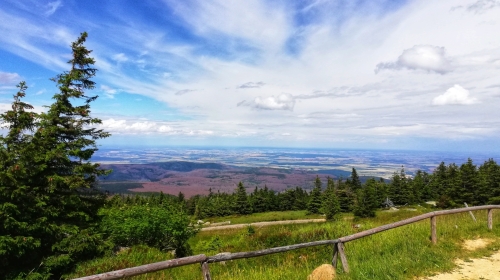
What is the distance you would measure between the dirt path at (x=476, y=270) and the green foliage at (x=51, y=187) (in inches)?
568

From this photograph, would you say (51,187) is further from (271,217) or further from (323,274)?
(271,217)

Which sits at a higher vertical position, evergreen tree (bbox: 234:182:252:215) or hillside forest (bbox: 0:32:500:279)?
hillside forest (bbox: 0:32:500:279)

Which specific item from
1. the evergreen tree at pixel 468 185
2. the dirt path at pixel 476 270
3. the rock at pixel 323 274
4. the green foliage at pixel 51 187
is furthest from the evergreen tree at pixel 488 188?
the green foliage at pixel 51 187

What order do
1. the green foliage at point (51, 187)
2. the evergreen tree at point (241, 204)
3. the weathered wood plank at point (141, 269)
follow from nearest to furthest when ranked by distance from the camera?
1. the weathered wood plank at point (141, 269)
2. the green foliage at point (51, 187)
3. the evergreen tree at point (241, 204)

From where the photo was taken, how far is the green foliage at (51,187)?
12.2 meters

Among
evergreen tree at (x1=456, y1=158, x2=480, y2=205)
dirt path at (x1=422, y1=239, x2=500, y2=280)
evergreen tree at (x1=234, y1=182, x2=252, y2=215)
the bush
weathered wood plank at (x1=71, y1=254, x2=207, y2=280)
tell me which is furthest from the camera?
evergreen tree at (x1=234, y1=182, x2=252, y2=215)

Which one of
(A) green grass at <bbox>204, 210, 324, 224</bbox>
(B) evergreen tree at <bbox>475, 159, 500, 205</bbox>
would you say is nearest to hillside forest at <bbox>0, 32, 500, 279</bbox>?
(A) green grass at <bbox>204, 210, 324, 224</bbox>

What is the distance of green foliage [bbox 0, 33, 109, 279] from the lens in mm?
12195

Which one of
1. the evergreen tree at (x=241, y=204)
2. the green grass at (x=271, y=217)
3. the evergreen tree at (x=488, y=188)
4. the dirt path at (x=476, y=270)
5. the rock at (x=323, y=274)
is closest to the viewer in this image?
the rock at (x=323, y=274)

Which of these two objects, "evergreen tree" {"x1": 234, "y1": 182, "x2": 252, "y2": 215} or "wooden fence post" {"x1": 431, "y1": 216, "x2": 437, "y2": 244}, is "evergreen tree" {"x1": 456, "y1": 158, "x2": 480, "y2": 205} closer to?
"evergreen tree" {"x1": 234, "y1": 182, "x2": 252, "y2": 215}

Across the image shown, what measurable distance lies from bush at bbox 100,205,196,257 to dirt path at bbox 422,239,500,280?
13.6m

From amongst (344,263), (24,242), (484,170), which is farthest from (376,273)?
(484,170)

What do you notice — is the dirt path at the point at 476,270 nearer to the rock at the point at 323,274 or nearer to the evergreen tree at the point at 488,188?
the rock at the point at 323,274

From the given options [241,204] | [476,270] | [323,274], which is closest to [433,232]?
[476,270]
